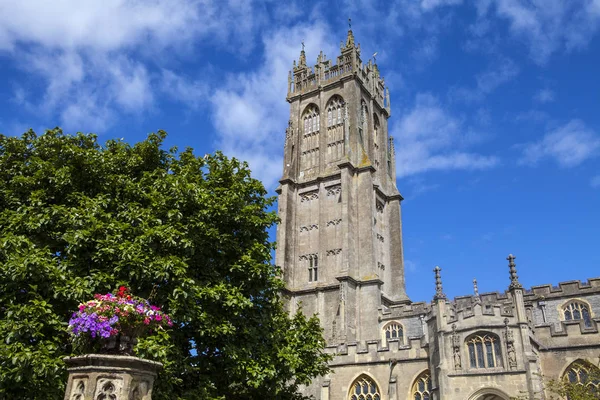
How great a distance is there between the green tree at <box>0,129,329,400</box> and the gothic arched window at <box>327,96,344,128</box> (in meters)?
35.9

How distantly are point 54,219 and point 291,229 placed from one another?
3544cm

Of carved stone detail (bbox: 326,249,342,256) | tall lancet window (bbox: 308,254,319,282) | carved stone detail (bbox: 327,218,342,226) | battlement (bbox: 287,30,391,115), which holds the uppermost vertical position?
battlement (bbox: 287,30,391,115)

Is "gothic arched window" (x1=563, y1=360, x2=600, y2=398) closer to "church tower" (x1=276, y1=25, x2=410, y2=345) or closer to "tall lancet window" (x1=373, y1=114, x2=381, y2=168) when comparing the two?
"church tower" (x1=276, y1=25, x2=410, y2=345)

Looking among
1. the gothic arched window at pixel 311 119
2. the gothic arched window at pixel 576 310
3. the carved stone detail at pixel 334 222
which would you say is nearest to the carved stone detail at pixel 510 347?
the gothic arched window at pixel 576 310

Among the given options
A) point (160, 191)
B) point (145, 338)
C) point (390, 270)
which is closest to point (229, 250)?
point (160, 191)

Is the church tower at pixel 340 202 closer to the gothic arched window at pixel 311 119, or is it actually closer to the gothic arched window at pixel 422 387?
the gothic arched window at pixel 311 119

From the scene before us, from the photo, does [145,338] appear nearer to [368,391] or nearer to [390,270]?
[368,391]

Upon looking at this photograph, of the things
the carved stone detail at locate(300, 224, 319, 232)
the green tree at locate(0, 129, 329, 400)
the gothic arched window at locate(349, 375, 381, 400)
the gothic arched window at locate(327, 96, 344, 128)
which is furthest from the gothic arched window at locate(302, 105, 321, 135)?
the green tree at locate(0, 129, 329, 400)

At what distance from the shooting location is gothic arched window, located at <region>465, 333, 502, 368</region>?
26.2 meters

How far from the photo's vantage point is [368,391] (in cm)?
2966

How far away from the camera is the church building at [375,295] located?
85.9 ft

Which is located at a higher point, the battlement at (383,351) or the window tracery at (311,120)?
the window tracery at (311,120)

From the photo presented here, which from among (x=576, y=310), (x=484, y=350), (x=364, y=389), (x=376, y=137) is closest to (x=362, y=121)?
(x=376, y=137)

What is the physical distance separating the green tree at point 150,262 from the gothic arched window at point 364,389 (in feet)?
44.4
